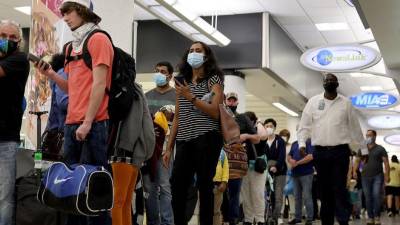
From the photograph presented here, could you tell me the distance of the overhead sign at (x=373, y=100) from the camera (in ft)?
48.4

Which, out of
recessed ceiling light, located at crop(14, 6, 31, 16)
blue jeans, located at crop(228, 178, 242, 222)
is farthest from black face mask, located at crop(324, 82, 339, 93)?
recessed ceiling light, located at crop(14, 6, 31, 16)

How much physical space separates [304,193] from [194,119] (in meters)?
5.49

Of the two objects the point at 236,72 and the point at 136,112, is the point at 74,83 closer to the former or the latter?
the point at 136,112

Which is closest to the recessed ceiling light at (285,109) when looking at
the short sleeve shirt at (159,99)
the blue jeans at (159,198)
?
the short sleeve shirt at (159,99)

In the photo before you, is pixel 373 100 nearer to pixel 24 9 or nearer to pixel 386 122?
pixel 386 122

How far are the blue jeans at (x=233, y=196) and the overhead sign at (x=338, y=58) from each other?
3947 mm

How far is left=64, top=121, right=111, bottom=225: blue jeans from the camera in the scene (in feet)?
10.8

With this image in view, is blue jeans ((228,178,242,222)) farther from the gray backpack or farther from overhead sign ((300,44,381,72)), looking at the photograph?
overhead sign ((300,44,381,72))

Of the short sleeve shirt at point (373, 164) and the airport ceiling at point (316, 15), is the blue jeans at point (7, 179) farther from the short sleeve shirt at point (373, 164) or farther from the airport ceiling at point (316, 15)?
the short sleeve shirt at point (373, 164)

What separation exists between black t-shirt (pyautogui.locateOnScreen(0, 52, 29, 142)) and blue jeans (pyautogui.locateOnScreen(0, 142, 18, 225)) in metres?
0.07

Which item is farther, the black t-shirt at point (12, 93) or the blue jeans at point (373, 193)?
the blue jeans at point (373, 193)

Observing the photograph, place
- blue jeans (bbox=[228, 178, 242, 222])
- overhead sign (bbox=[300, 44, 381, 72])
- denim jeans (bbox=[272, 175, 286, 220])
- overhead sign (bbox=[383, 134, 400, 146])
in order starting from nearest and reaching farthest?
blue jeans (bbox=[228, 178, 242, 222]) < denim jeans (bbox=[272, 175, 286, 220]) < overhead sign (bbox=[300, 44, 381, 72]) < overhead sign (bbox=[383, 134, 400, 146])

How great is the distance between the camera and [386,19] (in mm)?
9539

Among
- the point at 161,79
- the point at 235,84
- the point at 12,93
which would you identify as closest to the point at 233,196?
the point at 161,79
